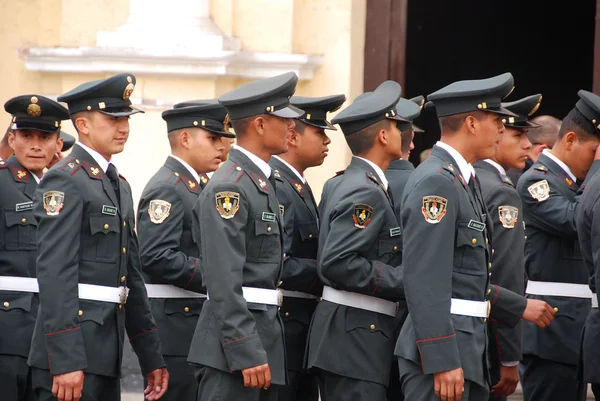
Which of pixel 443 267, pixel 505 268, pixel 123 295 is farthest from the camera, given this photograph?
pixel 505 268

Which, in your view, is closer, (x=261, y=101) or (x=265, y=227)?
(x=265, y=227)

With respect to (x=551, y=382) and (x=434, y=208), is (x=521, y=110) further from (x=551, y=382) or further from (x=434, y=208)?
(x=434, y=208)

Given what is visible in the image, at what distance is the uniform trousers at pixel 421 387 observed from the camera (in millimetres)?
4664

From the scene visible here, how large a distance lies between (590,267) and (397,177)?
1042 millimetres

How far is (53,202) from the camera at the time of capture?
16.3 feet

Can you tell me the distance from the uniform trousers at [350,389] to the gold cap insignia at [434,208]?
92 cm

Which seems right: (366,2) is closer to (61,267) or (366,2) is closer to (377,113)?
(377,113)

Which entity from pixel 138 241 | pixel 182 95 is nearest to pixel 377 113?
pixel 138 241

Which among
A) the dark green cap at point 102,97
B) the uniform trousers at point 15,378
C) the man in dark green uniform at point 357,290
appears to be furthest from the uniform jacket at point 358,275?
the uniform trousers at point 15,378

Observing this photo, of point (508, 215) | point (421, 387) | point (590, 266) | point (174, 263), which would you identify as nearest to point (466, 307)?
point (421, 387)

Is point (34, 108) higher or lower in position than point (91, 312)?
higher

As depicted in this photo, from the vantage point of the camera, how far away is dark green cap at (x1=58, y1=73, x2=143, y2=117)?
17.2 feet

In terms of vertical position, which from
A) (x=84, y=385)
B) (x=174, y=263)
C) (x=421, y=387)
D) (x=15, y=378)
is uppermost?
(x=174, y=263)

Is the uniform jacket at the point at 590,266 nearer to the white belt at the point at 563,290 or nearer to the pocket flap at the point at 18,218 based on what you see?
the white belt at the point at 563,290
